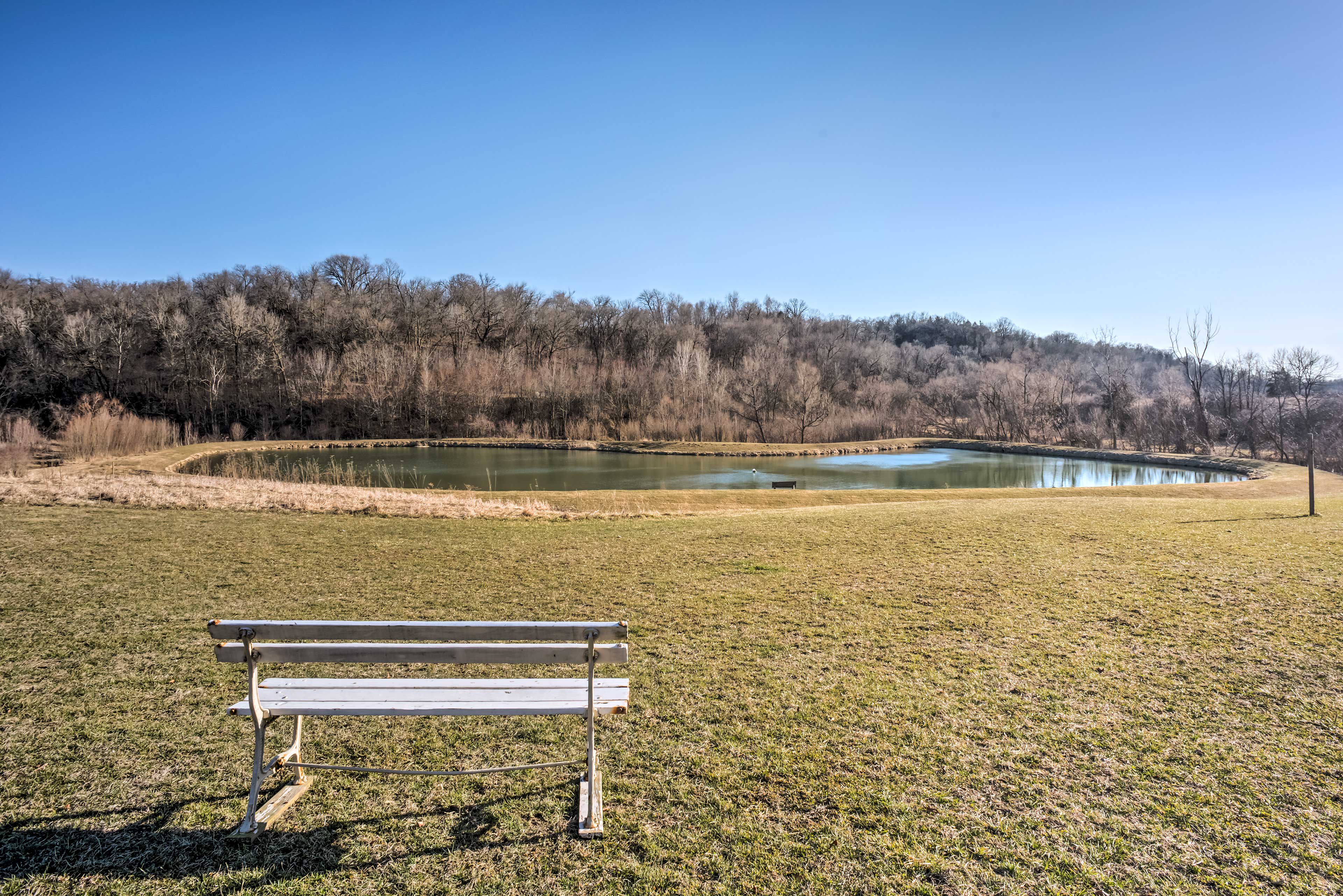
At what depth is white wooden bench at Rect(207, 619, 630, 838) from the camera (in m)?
3.24

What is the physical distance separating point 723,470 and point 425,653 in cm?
3570

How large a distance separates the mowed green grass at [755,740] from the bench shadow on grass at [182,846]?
0.01 meters

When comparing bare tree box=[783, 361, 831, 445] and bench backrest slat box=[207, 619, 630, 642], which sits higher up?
bare tree box=[783, 361, 831, 445]

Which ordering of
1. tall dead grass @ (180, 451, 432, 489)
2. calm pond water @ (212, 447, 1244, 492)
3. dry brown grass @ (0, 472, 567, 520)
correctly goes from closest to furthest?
1. dry brown grass @ (0, 472, 567, 520)
2. tall dead grass @ (180, 451, 432, 489)
3. calm pond water @ (212, 447, 1244, 492)

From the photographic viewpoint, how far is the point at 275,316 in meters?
80.2

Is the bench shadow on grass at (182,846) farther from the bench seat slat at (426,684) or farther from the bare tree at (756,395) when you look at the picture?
the bare tree at (756,395)

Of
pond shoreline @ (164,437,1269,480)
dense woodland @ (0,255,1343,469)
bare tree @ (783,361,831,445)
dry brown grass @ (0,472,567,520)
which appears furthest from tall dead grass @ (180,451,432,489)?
bare tree @ (783,361,831,445)

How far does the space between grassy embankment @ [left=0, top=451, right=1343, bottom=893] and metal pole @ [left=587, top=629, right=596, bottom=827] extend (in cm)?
13

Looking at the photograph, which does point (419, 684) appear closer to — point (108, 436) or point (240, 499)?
point (240, 499)

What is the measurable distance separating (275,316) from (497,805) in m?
90.9

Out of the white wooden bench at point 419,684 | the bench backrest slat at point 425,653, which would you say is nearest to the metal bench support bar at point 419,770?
the white wooden bench at point 419,684

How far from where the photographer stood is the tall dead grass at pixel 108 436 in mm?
34281

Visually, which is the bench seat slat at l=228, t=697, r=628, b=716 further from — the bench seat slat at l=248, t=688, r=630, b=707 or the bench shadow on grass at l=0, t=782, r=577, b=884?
the bench shadow on grass at l=0, t=782, r=577, b=884

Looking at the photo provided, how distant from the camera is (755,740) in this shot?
14.1 feet
